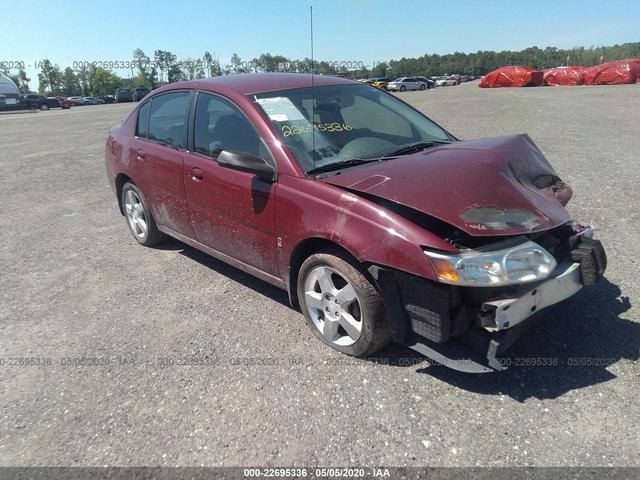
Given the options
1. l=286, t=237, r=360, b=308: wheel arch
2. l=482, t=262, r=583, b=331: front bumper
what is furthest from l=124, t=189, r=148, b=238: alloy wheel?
l=482, t=262, r=583, b=331: front bumper

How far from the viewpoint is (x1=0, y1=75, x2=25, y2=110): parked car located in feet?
118

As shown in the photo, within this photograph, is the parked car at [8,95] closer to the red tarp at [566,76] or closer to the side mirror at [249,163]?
the side mirror at [249,163]

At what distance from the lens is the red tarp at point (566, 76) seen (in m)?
37.0

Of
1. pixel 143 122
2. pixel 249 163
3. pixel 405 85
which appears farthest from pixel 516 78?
pixel 249 163

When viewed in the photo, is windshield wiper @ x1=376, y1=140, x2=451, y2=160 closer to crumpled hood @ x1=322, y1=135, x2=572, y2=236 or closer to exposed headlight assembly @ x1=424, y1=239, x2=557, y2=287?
crumpled hood @ x1=322, y1=135, x2=572, y2=236

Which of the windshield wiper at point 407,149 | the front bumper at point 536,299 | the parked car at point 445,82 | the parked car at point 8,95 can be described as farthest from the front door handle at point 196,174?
the parked car at point 445,82

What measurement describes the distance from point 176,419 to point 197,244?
1802 millimetres

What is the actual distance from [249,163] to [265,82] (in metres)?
1.05

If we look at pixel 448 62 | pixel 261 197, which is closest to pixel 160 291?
pixel 261 197

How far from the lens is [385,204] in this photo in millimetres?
2482

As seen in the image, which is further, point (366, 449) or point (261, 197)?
point (261, 197)

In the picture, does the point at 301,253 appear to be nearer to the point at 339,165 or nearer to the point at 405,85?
the point at 339,165

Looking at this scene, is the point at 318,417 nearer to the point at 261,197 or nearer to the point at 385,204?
the point at 385,204

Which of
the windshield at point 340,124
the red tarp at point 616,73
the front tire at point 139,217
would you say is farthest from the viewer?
the red tarp at point 616,73
